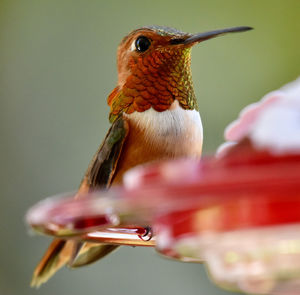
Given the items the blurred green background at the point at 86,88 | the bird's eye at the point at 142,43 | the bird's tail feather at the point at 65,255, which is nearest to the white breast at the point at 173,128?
the bird's eye at the point at 142,43

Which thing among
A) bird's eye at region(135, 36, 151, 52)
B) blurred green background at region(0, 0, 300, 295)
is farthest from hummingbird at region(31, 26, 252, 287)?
blurred green background at region(0, 0, 300, 295)

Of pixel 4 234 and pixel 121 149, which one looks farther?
pixel 4 234

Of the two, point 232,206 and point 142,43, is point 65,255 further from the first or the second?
point 232,206

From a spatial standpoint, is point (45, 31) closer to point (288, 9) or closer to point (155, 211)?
point (288, 9)

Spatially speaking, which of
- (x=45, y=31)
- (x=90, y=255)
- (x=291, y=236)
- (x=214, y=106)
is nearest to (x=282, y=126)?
Result: (x=291, y=236)

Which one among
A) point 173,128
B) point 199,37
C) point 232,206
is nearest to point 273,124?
point 232,206

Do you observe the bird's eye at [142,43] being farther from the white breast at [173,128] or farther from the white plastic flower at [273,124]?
the white plastic flower at [273,124]
